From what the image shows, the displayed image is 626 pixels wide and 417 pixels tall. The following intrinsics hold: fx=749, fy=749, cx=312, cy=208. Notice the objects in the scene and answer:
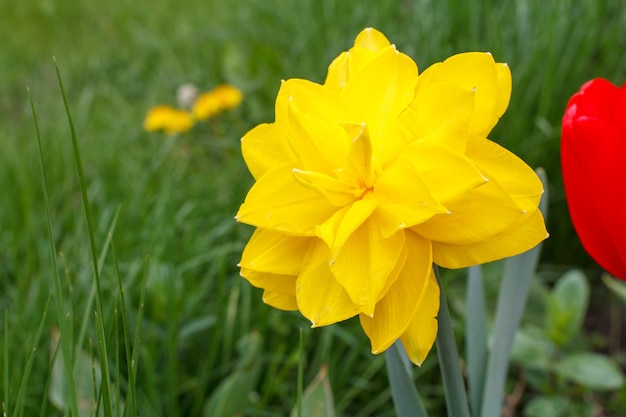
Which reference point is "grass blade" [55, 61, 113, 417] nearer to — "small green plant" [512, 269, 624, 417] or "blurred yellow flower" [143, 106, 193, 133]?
"small green plant" [512, 269, 624, 417]

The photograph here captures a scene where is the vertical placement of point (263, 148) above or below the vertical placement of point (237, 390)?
above

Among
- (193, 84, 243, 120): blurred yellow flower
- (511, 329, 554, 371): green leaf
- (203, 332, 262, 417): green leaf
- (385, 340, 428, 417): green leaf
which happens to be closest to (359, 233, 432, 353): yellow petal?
(385, 340, 428, 417): green leaf

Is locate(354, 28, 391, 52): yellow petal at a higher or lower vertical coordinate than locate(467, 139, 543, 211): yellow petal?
higher

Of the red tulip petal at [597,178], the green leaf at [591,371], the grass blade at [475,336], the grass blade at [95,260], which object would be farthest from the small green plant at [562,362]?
the grass blade at [95,260]

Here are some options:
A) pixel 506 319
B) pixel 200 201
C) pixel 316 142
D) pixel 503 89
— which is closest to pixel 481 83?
pixel 503 89

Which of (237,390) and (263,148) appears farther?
(237,390)

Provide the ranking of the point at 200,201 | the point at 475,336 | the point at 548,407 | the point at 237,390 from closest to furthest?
the point at 475,336
the point at 237,390
the point at 548,407
the point at 200,201

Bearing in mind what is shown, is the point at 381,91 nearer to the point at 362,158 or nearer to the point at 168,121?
the point at 362,158
